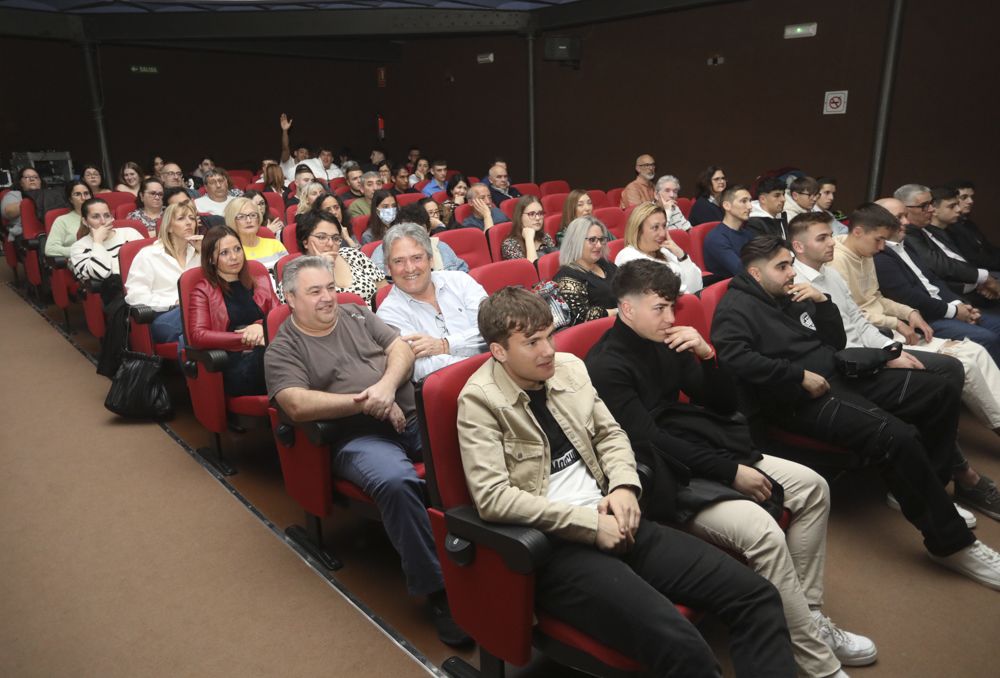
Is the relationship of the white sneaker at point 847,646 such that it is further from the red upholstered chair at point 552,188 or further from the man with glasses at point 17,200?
the man with glasses at point 17,200

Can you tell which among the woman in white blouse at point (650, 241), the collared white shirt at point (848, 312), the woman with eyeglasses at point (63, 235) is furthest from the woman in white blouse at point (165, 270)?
the collared white shirt at point (848, 312)

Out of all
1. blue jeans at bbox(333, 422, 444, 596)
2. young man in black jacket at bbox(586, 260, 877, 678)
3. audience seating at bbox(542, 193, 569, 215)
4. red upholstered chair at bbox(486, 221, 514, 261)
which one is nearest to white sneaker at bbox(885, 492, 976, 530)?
young man in black jacket at bbox(586, 260, 877, 678)

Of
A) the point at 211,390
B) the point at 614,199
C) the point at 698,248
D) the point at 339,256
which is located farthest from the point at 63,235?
the point at 614,199

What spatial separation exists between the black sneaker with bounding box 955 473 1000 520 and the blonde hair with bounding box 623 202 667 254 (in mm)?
1827

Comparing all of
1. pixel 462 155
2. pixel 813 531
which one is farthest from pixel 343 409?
pixel 462 155

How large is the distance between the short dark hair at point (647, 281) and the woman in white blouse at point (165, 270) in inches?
99.7

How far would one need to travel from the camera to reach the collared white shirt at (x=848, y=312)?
10.7 ft

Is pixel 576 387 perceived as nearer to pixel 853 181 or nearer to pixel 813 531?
pixel 813 531

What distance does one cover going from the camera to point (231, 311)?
323cm

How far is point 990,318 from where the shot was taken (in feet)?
12.7

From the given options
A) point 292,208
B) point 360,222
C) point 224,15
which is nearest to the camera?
point 360,222

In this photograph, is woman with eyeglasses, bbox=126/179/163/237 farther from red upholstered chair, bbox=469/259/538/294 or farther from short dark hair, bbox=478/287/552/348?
short dark hair, bbox=478/287/552/348

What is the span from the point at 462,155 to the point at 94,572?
9.79 m

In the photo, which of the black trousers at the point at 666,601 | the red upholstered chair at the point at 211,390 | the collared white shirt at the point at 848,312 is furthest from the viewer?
the collared white shirt at the point at 848,312
